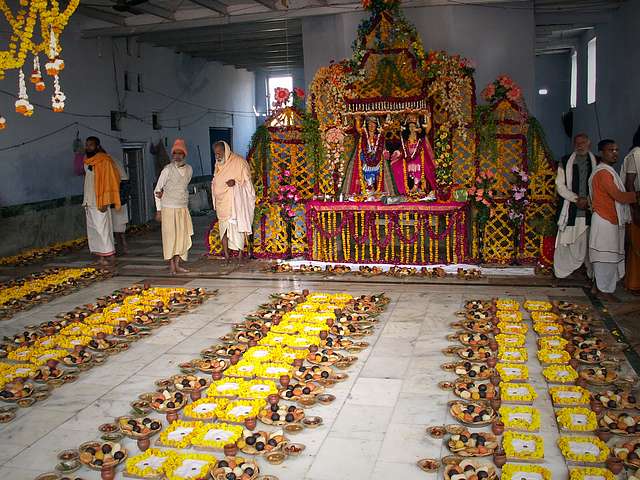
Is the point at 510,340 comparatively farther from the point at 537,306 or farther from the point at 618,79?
the point at 618,79

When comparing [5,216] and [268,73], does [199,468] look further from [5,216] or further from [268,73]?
[268,73]

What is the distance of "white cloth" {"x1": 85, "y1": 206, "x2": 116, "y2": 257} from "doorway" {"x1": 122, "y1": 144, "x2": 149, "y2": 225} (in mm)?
4606

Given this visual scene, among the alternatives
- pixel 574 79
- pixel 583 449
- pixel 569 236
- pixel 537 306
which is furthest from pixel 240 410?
pixel 574 79

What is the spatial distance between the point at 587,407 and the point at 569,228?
3475mm

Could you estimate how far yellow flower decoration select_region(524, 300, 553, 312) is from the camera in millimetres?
6410

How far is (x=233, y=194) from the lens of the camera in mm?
8750

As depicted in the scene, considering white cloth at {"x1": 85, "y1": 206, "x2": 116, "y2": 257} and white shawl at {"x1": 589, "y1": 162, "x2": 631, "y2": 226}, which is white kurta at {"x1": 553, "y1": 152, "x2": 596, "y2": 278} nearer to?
white shawl at {"x1": 589, "y1": 162, "x2": 631, "y2": 226}

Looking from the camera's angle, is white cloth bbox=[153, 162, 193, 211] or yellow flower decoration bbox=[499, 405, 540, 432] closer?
yellow flower decoration bbox=[499, 405, 540, 432]

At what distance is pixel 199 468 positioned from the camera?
3598mm

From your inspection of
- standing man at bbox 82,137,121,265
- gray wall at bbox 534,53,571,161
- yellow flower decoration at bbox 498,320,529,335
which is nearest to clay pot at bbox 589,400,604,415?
yellow flower decoration at bbox 498,320,529,335

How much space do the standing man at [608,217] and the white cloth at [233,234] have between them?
440cm

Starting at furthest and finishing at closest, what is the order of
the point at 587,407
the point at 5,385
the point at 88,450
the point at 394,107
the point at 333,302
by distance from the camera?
the point at 394,107, the point at 333,302, the point at 5,385, the point at 587,407, the point at 88,450

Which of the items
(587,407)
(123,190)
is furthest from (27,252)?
(587,407)

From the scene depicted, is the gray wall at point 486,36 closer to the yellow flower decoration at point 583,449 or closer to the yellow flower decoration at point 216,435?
the yellow flower decoration at point 583,449
